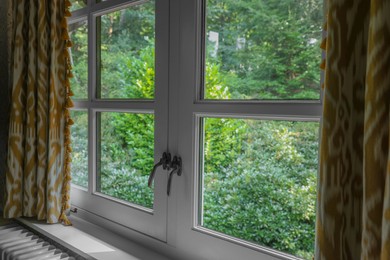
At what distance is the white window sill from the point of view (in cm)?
131

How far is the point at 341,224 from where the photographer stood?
639 mm

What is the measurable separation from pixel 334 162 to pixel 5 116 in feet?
5.46

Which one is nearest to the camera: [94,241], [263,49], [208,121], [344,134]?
[344,134]

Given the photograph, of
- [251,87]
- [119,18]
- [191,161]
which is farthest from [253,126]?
[119,18]

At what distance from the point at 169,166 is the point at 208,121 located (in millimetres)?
212

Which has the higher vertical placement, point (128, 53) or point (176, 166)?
point (128, 53)

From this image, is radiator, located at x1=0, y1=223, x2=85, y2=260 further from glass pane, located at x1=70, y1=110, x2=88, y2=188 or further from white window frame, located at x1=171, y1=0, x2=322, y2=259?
white window frame, located at x1=171, y1=0, x2=322, y2=259

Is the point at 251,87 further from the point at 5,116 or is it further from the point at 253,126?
the point at 5,116

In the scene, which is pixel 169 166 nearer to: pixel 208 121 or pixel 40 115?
pixel 208 121

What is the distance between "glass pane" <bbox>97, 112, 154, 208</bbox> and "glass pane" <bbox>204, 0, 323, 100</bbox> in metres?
0.36

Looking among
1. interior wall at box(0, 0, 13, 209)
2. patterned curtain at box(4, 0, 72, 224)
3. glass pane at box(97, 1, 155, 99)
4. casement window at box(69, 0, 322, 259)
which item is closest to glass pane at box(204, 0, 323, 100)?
casement window at box(69, 0, 322, 259)

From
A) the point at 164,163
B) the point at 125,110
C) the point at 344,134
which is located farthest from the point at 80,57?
the point at 344,134

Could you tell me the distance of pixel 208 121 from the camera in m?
1.19

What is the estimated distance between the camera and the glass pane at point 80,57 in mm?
1704
